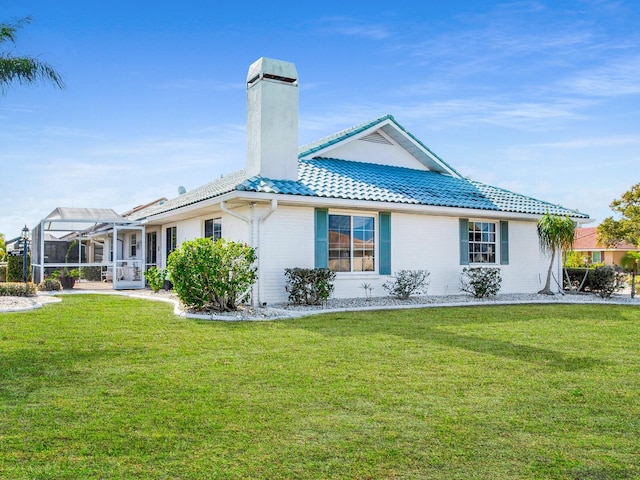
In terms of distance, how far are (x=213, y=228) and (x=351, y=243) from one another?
166 inches

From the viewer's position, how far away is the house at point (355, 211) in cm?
1306

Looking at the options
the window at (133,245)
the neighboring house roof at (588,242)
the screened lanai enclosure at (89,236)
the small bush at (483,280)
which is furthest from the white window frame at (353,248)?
the neighboring house roof at (588,242)

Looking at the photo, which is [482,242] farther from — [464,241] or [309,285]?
[309,285]

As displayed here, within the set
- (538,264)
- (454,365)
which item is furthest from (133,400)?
(538,264)

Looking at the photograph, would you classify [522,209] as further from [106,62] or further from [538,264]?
[106,62]

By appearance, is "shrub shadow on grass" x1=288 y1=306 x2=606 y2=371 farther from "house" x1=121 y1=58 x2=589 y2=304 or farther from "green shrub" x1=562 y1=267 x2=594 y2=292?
"green shrub" x1=562 y1=267 x2=594 y2=292

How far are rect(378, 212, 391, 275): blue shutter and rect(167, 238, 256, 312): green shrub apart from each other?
4164mm

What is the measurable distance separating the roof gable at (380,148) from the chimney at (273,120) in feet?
7.87

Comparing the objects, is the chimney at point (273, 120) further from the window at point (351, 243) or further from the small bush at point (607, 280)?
the small bush at point (607, 280)

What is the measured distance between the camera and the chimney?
13336mm

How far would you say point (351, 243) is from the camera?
14.2 metres

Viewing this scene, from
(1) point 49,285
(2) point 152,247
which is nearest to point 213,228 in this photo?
(1) point 49,285

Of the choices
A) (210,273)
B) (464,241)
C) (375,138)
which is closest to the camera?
(210,273)

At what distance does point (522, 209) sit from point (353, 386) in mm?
12935
